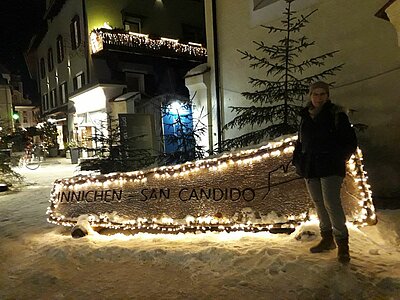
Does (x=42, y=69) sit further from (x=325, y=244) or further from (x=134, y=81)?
(x=325, y=244)

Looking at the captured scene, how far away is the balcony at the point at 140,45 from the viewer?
17219 millimetres

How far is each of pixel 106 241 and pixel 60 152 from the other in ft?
76.8

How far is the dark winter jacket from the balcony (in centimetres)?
1554

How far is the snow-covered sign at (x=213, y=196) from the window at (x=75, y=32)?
57.3 feet

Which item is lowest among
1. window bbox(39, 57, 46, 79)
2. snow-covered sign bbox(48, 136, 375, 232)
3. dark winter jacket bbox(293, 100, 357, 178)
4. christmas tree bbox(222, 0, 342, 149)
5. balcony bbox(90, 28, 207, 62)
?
snow-covered sign bbox(48, 136, 375, 232)

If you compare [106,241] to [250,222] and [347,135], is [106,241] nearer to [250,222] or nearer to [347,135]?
[250,222]

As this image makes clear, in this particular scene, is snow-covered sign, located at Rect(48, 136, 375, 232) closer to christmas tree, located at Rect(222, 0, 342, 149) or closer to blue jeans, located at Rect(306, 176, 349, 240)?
blue jeans, located at Rect(306, 176, 349, 240)

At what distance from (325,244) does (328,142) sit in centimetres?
116

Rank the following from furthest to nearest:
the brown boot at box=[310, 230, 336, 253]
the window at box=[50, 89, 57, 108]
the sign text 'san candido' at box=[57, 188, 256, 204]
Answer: the window at box=[50, 89, 57, 108] < the sign text 'san candido' at box=[57, 188, 256, 204] < the brown boot at box=[310, 230, 336, 253]

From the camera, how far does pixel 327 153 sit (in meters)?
3.35

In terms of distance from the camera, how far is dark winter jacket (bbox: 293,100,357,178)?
331 cm

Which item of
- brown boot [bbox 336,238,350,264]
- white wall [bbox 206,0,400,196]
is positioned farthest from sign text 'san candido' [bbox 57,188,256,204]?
white wall [bbox 206,0,400,196]

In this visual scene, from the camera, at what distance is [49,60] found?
2742 centimetres

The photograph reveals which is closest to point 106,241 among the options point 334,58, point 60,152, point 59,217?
point 59,217
